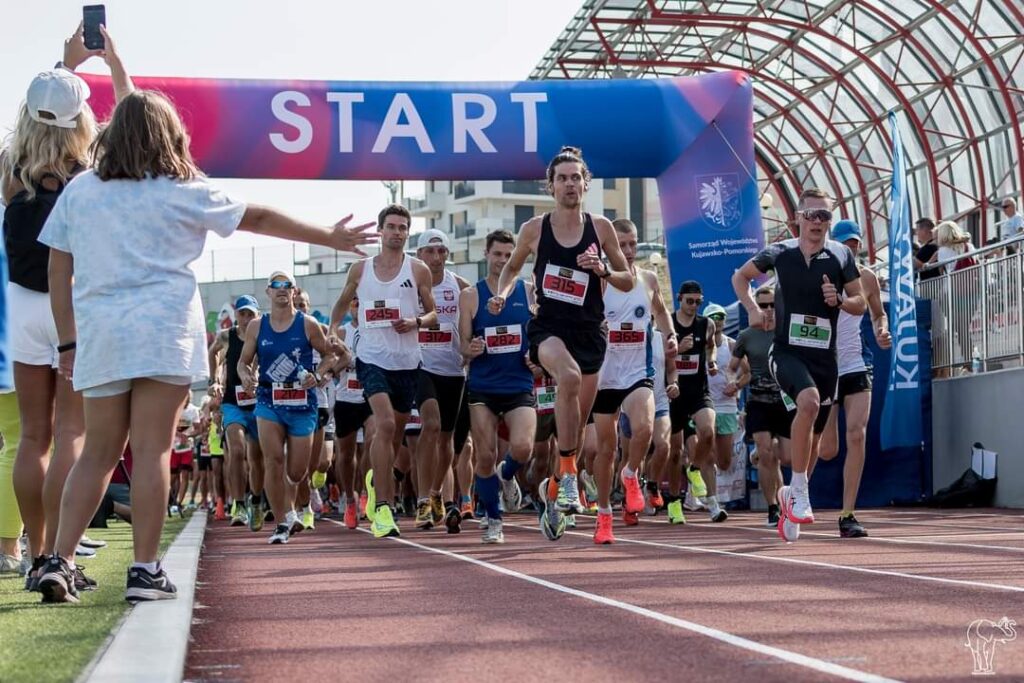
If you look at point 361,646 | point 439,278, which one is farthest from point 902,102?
point 361,646

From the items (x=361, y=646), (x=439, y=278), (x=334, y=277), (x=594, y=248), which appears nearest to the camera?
(x=361, y=646)

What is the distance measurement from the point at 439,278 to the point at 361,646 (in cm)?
875

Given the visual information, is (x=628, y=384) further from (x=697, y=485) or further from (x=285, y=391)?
(x=697, y=485)

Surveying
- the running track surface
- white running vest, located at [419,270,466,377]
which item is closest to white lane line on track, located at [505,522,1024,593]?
the running track surface

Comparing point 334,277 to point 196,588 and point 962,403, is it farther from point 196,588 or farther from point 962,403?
point 196,588

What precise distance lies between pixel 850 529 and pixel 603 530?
176 cm

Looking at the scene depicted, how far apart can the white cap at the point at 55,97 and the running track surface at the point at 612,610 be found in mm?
2149

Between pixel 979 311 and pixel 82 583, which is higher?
pixel 979 311

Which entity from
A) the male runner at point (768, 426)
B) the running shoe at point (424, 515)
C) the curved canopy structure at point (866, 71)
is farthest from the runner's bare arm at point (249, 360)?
the curved canopy structure at point (866, 71)

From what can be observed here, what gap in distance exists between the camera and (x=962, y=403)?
19.4 m

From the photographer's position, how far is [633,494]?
12.1 m

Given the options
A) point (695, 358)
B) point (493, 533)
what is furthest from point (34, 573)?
point (695, 358)

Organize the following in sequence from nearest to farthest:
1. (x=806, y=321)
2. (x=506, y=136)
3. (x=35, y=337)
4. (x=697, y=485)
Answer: (x=35, y=337)
(x=806, y=321)
(x=697, y=485)
(x=506, y=136)

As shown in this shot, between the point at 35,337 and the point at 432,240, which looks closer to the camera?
the point at 35,337
